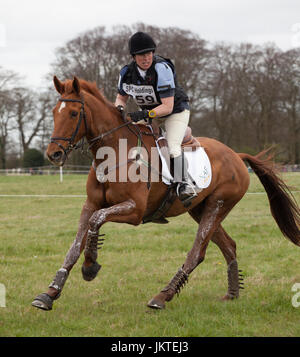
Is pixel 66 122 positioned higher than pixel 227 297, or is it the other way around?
pixel 66 122

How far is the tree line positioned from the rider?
1228 inches

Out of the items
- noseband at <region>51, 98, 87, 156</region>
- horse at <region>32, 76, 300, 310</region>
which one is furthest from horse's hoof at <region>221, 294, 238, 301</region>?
noseband at <region>51, 98, 87, 156</region>

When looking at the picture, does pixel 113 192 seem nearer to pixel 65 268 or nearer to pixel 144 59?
pixel 65 268

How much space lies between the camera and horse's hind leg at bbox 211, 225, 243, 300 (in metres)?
6.39

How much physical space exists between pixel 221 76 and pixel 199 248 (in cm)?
3524

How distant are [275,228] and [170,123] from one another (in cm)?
598

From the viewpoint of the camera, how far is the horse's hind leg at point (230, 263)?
6395 mm

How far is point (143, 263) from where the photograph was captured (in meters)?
8.26

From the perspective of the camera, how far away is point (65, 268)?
5.35 metres

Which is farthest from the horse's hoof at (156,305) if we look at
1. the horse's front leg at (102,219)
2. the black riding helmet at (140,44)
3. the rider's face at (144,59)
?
the black riding helmet at (140,44)

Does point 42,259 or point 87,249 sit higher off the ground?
point 87,249

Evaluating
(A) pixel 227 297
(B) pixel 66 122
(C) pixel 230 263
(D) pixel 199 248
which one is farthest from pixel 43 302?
(C) pixel 230 263
